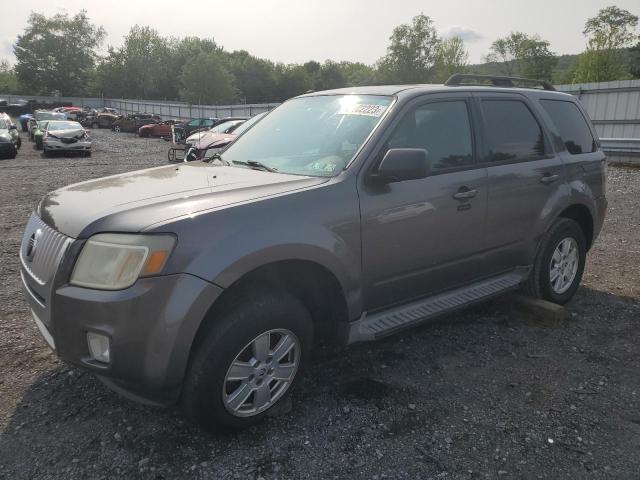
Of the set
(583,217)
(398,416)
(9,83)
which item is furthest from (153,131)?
(9,83)

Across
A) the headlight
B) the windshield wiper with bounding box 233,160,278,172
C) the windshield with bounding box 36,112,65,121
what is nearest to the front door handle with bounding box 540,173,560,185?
the windshield wiper with bounding box 233,160,278,172

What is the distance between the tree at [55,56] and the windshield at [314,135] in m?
95.3

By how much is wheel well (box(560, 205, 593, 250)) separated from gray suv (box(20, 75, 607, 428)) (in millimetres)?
51

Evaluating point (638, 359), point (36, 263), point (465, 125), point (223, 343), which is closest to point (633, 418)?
point (638, 359)

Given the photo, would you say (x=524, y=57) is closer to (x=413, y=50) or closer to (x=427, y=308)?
(x=413, y=50)

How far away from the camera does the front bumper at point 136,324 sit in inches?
92.2

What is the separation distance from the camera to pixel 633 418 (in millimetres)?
3059

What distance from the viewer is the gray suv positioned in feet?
7.92

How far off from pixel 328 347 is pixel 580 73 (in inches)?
2225

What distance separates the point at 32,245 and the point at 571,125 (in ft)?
14.7

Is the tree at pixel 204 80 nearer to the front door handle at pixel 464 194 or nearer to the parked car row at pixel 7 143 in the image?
the parked car row at pixel 7 143

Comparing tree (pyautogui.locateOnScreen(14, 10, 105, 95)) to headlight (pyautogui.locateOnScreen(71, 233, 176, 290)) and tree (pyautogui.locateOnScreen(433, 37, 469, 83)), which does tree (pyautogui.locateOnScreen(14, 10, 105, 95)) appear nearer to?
tree (pyautogui.locateOnScreen(433, 37, 469, 83))

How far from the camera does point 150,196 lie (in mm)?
2818

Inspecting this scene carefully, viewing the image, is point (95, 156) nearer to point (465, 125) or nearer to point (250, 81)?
point (465, 125)
